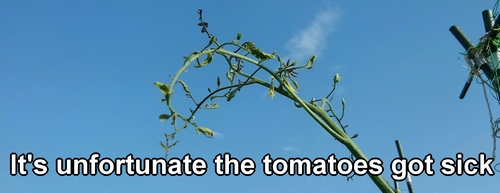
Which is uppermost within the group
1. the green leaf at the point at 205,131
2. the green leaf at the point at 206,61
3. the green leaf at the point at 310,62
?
the green leaf at the point at 310,62

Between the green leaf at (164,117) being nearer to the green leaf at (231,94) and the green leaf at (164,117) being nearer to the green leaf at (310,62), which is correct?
the green leaf at (231,94)

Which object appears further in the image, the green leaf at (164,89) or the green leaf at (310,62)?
the green leaf at (310,62)

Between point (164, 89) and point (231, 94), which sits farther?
point (231, 94)

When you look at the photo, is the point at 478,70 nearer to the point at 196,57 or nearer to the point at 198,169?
the point at 198,169

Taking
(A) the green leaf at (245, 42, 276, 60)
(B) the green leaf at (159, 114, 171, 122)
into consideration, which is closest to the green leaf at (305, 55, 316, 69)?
(A) the green leaf at (245, 42, 276, 60)

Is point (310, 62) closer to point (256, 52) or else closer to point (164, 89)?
point (256, 52)

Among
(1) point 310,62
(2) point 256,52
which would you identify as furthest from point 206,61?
(1) point 310,62

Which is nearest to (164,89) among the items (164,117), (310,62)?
(164,117)

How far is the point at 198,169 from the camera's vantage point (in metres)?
1.22

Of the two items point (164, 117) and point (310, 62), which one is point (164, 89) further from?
point (310, 62)

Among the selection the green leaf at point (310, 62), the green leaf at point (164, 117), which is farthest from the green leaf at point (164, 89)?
the green leaf at point (310, 62)

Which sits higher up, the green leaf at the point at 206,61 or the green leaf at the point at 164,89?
the green leaf at the point at 206,61

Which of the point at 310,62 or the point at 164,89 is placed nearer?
the point at 164,89

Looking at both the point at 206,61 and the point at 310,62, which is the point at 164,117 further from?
the point at 310,62
